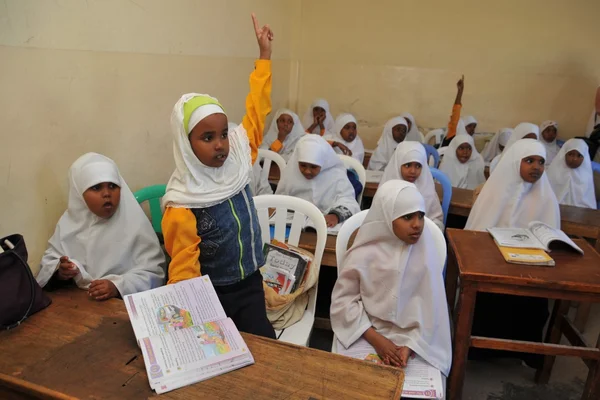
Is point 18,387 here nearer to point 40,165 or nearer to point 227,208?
point 227,208

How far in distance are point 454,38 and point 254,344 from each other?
5410 mm

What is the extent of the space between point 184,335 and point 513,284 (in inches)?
51.2

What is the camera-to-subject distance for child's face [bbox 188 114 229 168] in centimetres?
161

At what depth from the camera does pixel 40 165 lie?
1.97 metres

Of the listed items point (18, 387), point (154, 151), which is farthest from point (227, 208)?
point (154, 151)

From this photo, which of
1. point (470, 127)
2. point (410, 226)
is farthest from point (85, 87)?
point (470, 127)

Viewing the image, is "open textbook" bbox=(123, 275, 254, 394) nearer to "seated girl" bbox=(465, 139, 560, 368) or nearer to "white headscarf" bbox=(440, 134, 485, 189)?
"seated girl" bbox=(465, 139, 560, 368)

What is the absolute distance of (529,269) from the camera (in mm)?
1891

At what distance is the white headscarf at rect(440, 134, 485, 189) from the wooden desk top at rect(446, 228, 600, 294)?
2.65 metres

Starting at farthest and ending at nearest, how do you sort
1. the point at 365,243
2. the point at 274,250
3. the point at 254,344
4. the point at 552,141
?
the point at 552,141 → the point at 274,250 → the point at 365,243 → the point at 254,344

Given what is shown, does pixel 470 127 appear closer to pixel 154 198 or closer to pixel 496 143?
pixel 496 143

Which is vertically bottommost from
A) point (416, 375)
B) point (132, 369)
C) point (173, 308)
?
point (416, 375)

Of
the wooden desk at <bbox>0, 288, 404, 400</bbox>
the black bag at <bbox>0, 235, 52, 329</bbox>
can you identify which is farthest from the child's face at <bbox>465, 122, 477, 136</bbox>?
the black bag at <bbox>0, 235, 52, 329</bbox>

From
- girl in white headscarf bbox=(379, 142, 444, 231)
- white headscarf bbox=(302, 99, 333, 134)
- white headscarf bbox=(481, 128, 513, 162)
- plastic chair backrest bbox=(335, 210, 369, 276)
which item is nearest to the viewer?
plastic chair backrest bbox=(335, 210, 369, 276)
